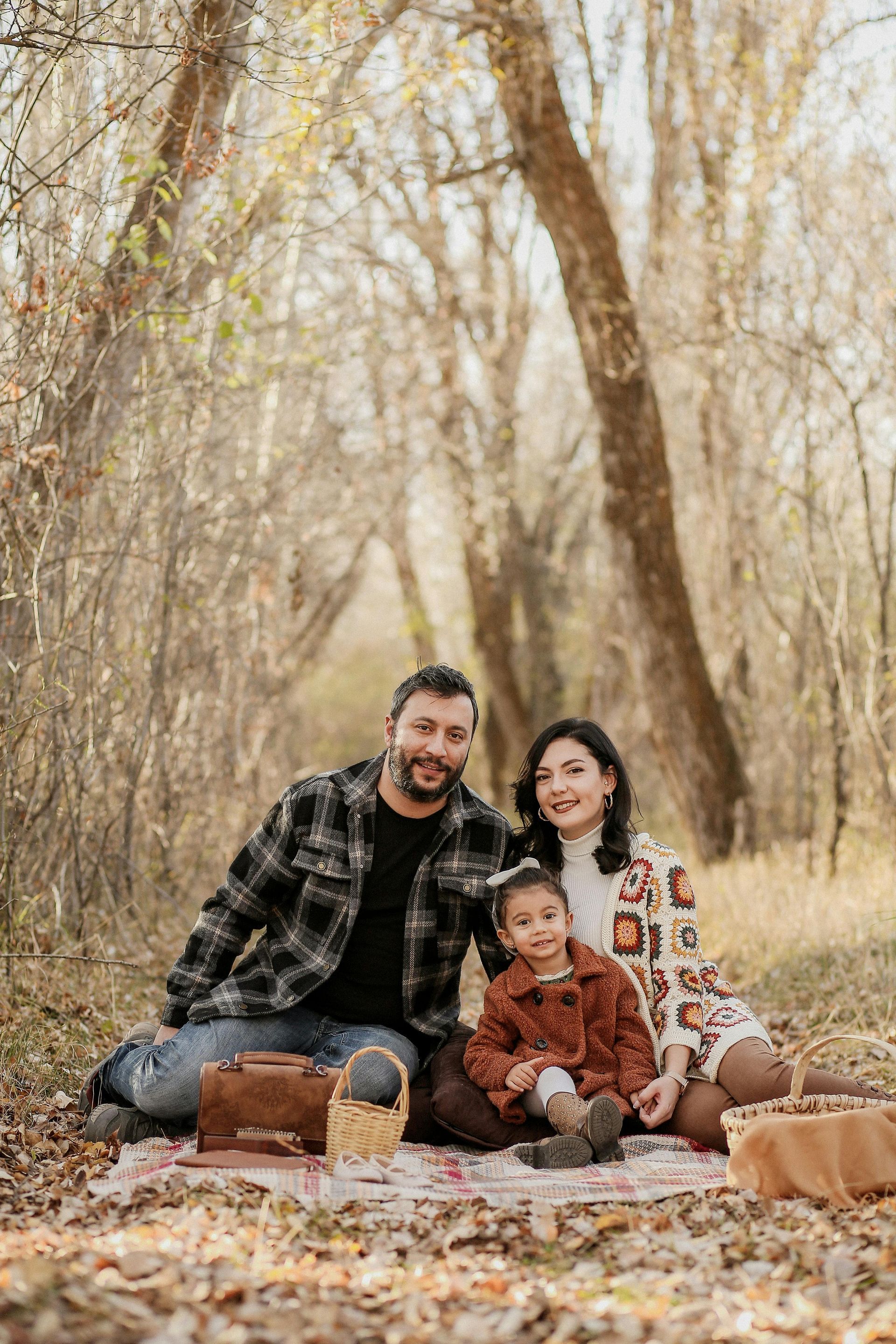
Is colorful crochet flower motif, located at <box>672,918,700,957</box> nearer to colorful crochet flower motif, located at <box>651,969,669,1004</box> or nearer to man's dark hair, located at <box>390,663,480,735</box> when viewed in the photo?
colorful crochet flower motif, located at <box>651,969,669,1004</box>

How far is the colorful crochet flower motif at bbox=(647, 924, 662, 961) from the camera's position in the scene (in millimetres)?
3613

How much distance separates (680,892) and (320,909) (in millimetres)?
1061

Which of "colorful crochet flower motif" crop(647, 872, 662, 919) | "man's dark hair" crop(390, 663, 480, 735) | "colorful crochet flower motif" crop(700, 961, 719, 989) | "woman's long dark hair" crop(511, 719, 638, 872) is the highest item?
"man's dark hair" crop(390, 663, 480, 735)

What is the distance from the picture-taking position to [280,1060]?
3191 mm

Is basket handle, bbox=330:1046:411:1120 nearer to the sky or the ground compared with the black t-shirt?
nearer to the ground

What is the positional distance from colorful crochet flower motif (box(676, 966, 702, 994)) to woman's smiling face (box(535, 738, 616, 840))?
1.65 feet

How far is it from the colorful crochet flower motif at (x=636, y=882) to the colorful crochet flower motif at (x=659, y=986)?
212 mm

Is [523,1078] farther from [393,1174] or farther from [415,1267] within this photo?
[415,1267]

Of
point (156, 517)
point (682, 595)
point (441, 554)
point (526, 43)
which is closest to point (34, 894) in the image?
point (156, 517)

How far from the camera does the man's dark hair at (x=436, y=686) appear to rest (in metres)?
3.66

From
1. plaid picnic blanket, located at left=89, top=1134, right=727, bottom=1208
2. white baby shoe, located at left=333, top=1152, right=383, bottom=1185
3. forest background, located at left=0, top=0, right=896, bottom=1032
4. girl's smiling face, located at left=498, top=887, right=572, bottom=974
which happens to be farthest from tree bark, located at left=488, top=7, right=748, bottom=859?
white baby shoe, located at left=333, top=1152, right=383, bottom=1185

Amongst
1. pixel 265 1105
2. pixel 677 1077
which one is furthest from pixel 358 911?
pixel 677 1077

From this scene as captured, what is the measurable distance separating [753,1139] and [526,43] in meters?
6.91

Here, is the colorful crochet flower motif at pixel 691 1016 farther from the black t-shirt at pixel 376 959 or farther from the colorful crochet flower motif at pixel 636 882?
the black t-shirt at pixel 376 959
